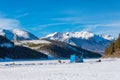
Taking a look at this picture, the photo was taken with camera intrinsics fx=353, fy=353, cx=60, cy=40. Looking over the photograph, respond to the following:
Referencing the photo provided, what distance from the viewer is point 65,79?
33.7m

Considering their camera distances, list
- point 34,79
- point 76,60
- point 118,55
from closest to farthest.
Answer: point 34,79, point 76,60, point 118,55

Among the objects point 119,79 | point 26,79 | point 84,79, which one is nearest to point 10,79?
point 26,79

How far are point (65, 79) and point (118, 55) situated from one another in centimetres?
13204

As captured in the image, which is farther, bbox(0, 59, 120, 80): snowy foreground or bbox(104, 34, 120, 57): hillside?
bbox(104, 34, 120, 57): hillside

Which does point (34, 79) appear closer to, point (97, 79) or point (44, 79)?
point (44, 79)

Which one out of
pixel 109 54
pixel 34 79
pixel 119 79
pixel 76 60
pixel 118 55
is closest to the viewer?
pixel 119 79

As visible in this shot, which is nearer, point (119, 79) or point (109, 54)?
point (119, 79)

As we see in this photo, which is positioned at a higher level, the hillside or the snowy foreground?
the hillside

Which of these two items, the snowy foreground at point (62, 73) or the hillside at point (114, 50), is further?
the hillside at point (114, 50)

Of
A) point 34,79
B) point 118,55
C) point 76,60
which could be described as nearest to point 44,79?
point 34,79

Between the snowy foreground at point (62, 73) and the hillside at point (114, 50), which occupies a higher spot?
the hillside at point (114, 50)

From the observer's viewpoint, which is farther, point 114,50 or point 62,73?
point 114,50

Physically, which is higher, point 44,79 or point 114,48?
point 114,48

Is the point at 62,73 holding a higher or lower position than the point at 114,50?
lower
